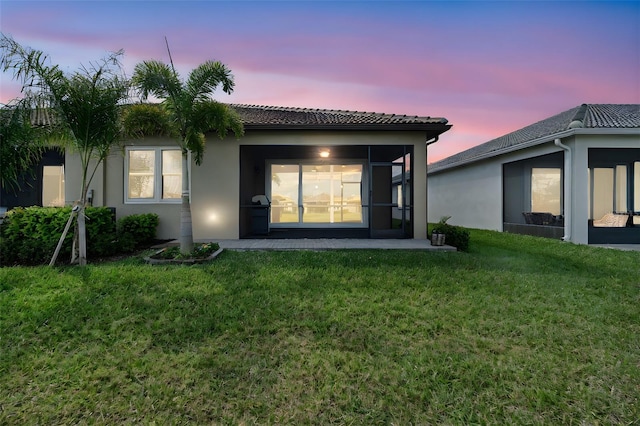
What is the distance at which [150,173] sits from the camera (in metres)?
8.43

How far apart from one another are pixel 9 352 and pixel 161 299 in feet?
4.63

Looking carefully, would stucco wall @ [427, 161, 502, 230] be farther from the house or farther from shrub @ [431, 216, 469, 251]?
shrub @ [431, 216, 469, 251]

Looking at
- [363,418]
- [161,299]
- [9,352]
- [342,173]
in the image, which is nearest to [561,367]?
[363,418]

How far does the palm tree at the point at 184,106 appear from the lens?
557 centimetres

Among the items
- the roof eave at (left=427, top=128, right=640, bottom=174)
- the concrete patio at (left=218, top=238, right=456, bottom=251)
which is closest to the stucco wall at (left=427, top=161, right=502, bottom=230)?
the roof eave at (left=427, top=128, right=640, bottom=174)

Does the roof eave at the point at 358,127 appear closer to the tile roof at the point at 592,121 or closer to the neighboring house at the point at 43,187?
the tile roof at the point at 592,121

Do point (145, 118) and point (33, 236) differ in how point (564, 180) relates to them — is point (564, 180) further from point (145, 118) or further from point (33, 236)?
point (33, 236)

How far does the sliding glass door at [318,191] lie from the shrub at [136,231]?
4.54 meters

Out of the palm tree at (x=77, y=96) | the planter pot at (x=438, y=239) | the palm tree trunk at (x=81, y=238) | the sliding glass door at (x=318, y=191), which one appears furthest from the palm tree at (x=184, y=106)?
the planter pot at (x=438, y=239)

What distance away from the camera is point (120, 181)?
8.27 meters

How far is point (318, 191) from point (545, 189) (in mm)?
9168

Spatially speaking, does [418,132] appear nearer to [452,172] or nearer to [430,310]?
[430,310]

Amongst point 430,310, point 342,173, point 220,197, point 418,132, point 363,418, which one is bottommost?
point 363,418

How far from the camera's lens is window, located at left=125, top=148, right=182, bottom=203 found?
8391mm
